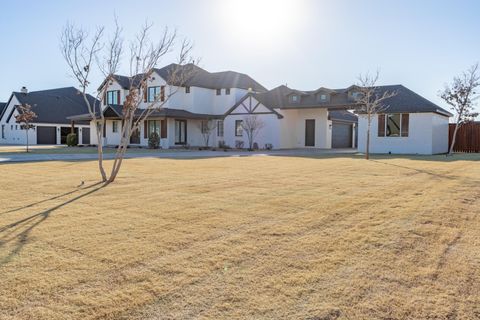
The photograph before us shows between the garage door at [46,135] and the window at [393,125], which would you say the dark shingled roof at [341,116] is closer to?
the window at [393,125]

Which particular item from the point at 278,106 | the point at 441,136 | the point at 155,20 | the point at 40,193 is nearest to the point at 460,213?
the point at 40,193

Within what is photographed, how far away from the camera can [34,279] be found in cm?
340

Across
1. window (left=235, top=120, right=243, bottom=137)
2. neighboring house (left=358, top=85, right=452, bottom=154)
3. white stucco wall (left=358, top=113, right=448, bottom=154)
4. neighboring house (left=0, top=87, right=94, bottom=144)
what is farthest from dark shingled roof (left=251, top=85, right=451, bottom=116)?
neighboring house (left=0, top=87, right=94, bottom=144)

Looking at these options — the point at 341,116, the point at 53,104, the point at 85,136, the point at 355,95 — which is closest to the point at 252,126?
the point at 355,95

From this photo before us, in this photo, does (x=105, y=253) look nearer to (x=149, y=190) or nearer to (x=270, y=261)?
(x=270, y=261)

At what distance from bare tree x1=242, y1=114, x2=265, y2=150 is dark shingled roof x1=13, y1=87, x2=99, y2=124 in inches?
779

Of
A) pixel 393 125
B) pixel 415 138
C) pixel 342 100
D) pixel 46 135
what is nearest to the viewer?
pixel 415 138

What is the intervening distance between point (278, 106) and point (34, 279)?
2928 centimetres

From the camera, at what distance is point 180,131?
33.0 meters

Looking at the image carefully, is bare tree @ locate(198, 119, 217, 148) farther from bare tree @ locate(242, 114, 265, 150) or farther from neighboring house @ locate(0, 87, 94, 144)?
neighboring house @ locate(0, 87, 94, 144)

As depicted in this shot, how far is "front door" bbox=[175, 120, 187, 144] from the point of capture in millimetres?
32500

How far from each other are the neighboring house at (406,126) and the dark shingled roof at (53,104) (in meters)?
29.5

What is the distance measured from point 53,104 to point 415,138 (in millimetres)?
35991

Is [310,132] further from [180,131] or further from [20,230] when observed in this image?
[20,230]
